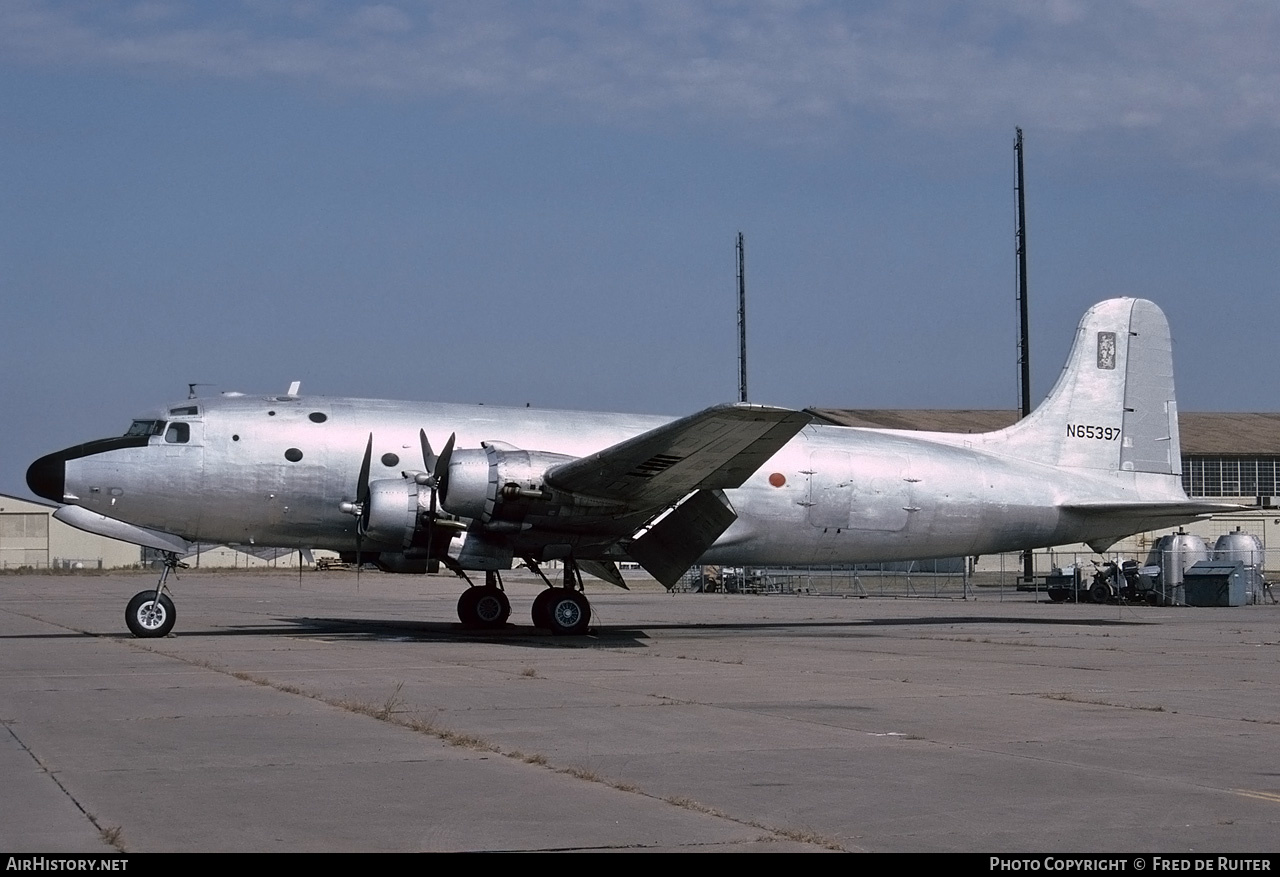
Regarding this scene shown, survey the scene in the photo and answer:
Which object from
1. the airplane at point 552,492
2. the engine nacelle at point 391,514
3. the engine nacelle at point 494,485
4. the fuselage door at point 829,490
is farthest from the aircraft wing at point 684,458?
the fuselage door at point 829,490

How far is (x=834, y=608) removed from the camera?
33.1 meters

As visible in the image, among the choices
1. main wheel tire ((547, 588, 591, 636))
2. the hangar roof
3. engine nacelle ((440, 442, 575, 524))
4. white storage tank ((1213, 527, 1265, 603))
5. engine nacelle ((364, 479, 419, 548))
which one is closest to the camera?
engine nacelle ((440, 442, 575, 524))

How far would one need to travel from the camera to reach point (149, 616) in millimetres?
20312

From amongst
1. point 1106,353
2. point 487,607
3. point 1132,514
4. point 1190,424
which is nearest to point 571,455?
point 487,607

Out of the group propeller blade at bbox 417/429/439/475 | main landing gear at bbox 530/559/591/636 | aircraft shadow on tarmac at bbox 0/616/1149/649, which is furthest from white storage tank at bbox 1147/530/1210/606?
propeller blade at bbox 417/429/439/475

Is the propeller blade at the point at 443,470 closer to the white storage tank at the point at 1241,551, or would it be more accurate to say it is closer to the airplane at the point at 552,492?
the airplane at the point at 552,492

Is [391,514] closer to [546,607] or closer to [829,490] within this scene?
[546,607]

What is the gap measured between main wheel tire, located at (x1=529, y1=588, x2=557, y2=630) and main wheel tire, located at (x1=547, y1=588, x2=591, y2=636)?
9 cm

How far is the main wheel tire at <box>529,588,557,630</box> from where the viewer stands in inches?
842

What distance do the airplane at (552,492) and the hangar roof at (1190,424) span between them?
57198mm

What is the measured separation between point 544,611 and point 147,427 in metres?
6.62

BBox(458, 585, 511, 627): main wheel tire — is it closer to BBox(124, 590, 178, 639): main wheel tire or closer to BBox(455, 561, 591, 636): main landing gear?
BBox(455, 561, 591, 636): main landing gear

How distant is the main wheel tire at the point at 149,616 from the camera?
20219mm

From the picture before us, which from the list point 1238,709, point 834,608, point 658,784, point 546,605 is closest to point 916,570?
point 834,608
